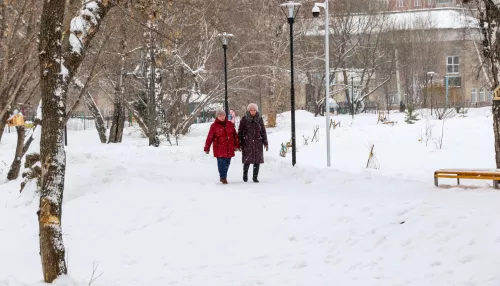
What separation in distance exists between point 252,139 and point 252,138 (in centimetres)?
2

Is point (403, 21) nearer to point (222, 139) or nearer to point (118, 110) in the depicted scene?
point (118, 110)

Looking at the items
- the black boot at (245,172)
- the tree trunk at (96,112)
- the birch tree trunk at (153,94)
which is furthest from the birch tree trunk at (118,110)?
the black boot at (245,172)

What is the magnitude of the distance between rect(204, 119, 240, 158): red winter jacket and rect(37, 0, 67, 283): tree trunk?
739cm

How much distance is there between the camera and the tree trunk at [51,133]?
7168 mm

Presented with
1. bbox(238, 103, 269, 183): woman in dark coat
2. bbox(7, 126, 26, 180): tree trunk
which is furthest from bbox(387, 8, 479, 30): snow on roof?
bbox(238, 103, 269, 183): woman in dark coat

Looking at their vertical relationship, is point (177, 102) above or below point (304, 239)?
above

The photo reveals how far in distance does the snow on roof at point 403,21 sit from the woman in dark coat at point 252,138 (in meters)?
28.9

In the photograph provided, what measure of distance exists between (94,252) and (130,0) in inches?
172

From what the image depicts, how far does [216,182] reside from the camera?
600 inches

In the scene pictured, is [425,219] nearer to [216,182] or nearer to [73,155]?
[216,182]

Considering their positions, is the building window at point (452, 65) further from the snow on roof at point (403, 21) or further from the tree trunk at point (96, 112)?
the tree trunk at point (96, 112)

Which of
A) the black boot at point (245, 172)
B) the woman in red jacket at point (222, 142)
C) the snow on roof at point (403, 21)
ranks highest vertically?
the snow on roof at point (403, 21)

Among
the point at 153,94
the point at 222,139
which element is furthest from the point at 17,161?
the point at 153,94

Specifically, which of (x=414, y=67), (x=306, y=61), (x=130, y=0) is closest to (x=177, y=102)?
(x=306, y=61)
